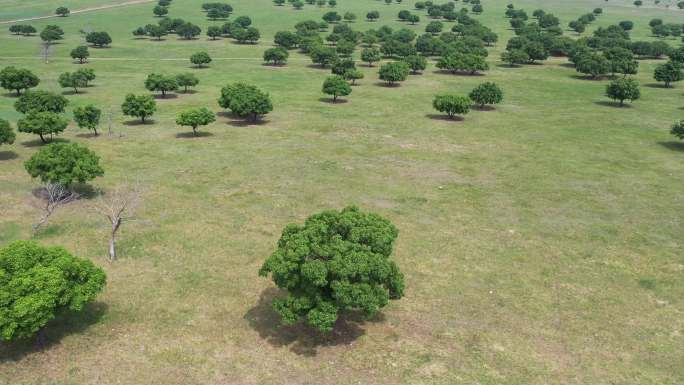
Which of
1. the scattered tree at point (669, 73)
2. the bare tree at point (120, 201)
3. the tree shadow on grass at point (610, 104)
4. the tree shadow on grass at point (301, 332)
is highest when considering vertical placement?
the scattered tree at point (669, 73)

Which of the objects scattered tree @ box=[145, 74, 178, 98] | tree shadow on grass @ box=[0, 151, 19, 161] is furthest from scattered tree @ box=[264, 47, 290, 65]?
tree shadow on grass @ box=[0, 151, 19, 161]

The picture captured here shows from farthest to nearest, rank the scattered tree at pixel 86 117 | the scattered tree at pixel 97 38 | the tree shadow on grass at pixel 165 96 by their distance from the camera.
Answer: the scattered tree at pixel 97 38 → the tree shadow on grass at pixel 165 96 → the scattered tree at pixel 86 117

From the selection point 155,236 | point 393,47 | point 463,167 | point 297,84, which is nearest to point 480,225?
point 463,167

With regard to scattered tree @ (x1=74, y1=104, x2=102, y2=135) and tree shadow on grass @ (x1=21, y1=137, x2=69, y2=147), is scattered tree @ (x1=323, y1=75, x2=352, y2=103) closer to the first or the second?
scattered tree @ (x1=74, y1=104, x2=102, y2=135)

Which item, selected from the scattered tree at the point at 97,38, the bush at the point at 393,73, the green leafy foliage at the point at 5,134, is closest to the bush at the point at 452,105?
the bush at the point at 393,73

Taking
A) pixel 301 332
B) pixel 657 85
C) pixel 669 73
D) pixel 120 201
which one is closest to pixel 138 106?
pixel 120 201

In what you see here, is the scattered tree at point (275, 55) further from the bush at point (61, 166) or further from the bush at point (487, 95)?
the bush at point (61, 166)
